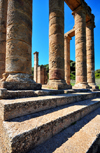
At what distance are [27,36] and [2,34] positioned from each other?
2981mm

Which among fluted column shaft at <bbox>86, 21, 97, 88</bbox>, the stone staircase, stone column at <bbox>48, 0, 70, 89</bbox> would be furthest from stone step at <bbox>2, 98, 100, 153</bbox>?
fluted column shaft at <bbox>86, 21, 97, 88</bbox>

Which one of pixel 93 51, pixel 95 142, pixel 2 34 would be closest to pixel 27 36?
pixel 2 34

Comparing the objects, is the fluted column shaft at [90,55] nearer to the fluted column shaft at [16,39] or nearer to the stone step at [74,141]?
the fluted column shaft at [16,39]

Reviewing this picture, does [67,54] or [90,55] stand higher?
[67,54]

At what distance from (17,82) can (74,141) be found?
273cm

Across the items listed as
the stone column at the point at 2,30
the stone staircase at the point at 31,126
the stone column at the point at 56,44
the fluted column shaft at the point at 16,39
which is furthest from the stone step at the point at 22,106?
the stone column at the point at 2,30

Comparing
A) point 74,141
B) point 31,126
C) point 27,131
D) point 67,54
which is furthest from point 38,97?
point 67,54

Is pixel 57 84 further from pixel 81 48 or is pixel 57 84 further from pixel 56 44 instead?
pixel 81 48

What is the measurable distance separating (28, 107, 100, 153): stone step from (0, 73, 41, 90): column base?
2.26 m

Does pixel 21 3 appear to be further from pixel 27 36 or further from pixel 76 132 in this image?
pixel 76 132

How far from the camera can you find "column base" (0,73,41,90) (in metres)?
3.18

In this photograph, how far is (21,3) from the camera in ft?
12.5

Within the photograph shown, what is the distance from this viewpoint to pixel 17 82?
3.37 meters

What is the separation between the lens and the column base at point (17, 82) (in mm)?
3176
